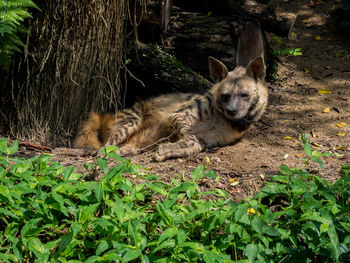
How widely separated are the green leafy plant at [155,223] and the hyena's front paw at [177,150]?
1.31 meters

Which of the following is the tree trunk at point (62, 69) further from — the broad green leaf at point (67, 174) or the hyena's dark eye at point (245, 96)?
the broad green leaf at point (67, 174)

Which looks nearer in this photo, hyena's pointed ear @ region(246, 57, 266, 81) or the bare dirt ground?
the bare dirt ground

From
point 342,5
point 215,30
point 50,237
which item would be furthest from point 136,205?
point 342,5

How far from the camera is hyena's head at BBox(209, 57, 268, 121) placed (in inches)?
220

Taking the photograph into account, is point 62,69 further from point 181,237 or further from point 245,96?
point 181,237

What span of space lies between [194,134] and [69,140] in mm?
1739

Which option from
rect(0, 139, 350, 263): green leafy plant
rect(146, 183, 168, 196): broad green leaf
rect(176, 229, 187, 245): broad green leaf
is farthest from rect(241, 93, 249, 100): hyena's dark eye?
rect(176, 229, 187, 245): broad green leaf

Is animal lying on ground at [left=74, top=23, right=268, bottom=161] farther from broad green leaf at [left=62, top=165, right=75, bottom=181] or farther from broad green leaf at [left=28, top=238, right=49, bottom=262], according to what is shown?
broad green leaf at [left=28, top=238, right=49, bottom=262]

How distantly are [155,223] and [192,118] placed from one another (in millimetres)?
2835

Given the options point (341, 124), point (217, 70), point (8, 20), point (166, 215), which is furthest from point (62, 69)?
point (341, 124)

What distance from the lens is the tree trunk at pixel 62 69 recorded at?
516 cm

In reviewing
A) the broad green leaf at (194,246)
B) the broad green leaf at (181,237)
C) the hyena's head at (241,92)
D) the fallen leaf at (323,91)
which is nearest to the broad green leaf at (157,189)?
the broad green leaf at (181,237)

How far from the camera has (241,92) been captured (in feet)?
18.4

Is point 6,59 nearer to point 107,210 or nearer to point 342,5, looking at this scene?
point 107,210
